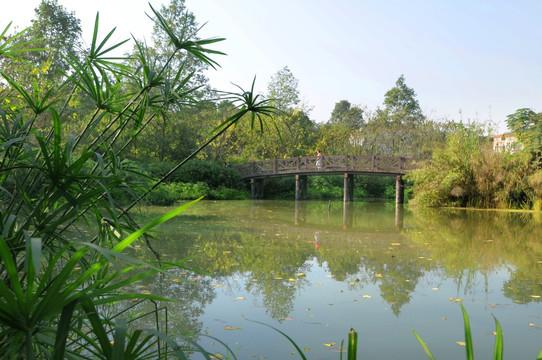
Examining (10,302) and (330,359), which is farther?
(330,359)

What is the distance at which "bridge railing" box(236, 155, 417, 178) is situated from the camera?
22.1 metres

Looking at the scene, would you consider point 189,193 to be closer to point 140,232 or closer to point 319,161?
point 319,161

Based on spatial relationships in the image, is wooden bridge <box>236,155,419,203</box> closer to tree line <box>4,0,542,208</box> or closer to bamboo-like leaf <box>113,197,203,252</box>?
tree line <box>4,0,542,208</box>

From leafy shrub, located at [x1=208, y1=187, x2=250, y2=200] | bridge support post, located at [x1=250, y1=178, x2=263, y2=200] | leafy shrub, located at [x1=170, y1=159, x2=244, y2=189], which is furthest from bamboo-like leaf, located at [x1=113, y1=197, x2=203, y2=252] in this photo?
bridge support post, located at [x1=250, y1=178, x2=263, y2=200]

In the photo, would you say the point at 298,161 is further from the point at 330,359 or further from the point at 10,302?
the point at 10,302

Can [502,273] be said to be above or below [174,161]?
below

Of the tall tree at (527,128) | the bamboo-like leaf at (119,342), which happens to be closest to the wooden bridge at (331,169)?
the tall tree at (527,128)

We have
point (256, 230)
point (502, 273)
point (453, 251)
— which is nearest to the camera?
point (502, 273)

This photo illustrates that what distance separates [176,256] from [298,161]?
1859cm

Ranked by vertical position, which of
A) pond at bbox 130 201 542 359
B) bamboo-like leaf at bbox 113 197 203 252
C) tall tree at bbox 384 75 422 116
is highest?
tall tree at bbox 384 75 422 116

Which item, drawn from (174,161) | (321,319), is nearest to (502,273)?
(321,319)

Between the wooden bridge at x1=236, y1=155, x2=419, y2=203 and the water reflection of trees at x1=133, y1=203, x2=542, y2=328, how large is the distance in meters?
10.9

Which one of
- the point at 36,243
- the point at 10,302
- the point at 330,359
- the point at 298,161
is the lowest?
the point at 330,359

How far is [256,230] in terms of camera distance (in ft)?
31.4
